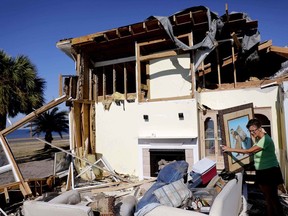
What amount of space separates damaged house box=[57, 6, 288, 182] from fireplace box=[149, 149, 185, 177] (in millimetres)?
39

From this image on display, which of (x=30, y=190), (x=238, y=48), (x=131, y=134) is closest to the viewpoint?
(x=30, y=190)

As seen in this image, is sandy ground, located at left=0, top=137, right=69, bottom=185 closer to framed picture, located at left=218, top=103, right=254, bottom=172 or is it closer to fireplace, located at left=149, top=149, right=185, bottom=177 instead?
fireplace, located at left=149, top=149, right=185, bottom=177

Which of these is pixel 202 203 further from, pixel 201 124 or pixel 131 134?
pixel 131 134

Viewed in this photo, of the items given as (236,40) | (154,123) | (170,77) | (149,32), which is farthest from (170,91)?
(236,40)

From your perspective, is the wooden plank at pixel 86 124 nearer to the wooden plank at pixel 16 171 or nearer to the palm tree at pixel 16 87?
the wooden plank at pixel 16 171

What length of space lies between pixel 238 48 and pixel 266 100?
214 cm

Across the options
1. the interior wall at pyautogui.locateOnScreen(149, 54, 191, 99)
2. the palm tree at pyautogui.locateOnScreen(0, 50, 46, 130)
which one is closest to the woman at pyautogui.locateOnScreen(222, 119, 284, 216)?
the interior wall at pyautogui.locateOnScreen(149, 54, 191, 99)

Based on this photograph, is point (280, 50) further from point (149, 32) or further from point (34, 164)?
point (34, 164)

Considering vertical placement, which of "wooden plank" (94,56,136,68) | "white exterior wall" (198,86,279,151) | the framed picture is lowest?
the framed picture

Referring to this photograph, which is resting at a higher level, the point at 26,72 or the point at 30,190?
the point at 26,72

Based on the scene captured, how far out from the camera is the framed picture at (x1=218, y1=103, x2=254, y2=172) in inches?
196

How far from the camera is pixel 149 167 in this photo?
8.45m

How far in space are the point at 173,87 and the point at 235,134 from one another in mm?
3847

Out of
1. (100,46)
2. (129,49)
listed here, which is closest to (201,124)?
(129,49)
